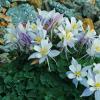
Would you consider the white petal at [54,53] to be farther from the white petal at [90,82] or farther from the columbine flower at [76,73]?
the white petal at [90,82]

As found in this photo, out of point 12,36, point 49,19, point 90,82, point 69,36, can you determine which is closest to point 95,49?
point 69,36

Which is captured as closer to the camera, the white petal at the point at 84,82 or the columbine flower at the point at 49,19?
the white petal at the point at 84,82

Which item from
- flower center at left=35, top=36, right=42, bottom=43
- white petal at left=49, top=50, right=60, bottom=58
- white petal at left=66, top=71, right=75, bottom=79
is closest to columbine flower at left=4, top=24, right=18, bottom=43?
flower center at left=35, top=36, right=42, bottom=43

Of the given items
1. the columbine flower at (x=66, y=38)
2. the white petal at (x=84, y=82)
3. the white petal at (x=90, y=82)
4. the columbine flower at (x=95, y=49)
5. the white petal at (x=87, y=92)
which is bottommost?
the white petal at (x=87, y=92)

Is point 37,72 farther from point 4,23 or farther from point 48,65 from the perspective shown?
point 4,23

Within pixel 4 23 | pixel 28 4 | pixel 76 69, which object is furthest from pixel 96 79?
pixel 28 4

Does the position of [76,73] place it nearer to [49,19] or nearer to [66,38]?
[66,38]

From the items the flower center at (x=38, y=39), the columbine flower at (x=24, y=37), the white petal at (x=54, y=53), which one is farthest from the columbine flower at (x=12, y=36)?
the white petal at (x=54, y=53)

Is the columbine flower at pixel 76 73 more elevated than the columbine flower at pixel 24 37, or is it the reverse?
the columbine flower at pixel 24 37

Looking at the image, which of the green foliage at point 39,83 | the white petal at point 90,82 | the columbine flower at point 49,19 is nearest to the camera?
the white petal at point 90,82
